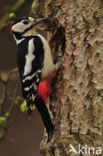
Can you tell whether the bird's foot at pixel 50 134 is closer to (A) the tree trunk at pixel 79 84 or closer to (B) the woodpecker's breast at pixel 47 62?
(A) the tree trunk at pixel 79 84

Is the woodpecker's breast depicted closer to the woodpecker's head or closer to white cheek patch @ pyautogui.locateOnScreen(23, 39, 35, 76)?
white cheek patch @ pyautogui.locateOnScreen(23, 39, 35, 76)

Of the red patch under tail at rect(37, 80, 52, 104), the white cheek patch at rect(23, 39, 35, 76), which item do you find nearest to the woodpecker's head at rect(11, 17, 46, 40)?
the white cheek patch at rect(23, 39, 35, 76)

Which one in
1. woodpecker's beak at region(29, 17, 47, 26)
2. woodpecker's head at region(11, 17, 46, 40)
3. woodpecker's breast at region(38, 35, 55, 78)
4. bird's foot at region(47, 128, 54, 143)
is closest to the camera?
bird's foot at region(47, 128, 54, 143)

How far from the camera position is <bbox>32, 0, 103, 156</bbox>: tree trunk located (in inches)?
127

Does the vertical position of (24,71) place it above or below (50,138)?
above

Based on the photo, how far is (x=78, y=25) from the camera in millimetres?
3504

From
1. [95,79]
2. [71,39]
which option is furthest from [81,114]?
[71,39]

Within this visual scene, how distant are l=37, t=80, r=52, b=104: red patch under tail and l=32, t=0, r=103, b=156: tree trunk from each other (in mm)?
104

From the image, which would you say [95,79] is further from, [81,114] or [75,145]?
[75,145]

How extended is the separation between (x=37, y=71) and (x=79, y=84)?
0.63m

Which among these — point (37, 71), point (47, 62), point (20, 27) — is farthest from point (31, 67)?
point (20, 27)

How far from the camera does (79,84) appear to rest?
338cm

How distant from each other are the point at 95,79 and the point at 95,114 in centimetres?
32

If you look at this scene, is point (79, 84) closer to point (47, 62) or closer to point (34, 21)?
point (47, 62)
